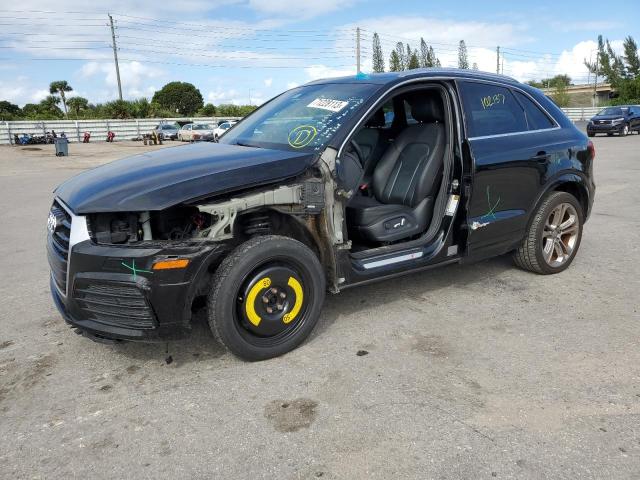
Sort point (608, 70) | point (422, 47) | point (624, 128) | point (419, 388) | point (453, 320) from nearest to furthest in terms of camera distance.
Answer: point (419, 388), point (453, 320), point (624, 128), point (422, 47), point (608, 70)

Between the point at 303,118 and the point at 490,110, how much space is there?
1.53 meters

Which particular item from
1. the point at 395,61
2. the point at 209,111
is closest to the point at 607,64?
the point at 395,61

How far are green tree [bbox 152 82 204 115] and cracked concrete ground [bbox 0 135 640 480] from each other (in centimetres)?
7549

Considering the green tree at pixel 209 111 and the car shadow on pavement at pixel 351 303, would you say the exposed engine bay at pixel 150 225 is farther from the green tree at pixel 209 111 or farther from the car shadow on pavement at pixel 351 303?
the green tree at pixel 209 111

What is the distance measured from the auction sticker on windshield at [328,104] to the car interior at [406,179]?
0.87 feet

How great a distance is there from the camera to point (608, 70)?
93750 mm

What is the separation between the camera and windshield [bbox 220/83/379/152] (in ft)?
11.8

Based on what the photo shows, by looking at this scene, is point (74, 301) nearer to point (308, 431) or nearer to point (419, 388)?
point (308, 431)

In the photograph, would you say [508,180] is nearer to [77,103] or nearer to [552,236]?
[552,236]

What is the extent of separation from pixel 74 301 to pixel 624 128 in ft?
95.7

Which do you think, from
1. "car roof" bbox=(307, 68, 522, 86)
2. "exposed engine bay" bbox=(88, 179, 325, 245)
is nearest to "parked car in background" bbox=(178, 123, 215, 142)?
"car roof" bbox=(307, 68, 522, 86)

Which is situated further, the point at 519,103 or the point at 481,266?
the point at 481,266

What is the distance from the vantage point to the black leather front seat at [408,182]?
4.03 metres

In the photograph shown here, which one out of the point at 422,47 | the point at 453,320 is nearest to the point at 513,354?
the point at 453,320
